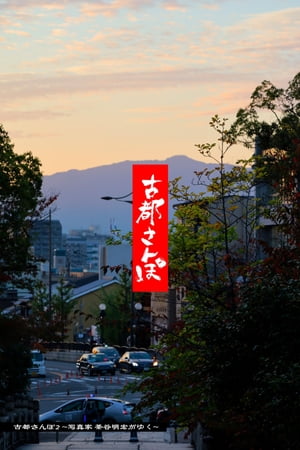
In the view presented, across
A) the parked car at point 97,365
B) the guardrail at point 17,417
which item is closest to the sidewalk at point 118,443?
the guardrail at point 17,417

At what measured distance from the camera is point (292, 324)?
14.6 metres

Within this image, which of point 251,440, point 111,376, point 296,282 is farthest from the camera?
point 111,376

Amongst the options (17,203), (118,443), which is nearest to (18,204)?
(17,203)

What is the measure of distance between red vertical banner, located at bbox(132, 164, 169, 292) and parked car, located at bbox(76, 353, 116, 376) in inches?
1608

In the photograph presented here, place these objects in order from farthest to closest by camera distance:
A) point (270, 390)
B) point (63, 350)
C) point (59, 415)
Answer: point (63, 350) → point (59, 415) → point (270, 390)

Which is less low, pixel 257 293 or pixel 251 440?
pixel 257 293

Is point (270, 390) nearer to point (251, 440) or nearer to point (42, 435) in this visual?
point (251, 440)

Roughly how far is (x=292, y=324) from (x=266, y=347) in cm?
47

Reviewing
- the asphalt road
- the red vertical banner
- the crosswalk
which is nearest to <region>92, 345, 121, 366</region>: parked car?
the asphalt road

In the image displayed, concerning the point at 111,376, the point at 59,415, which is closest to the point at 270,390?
the point at 59,415

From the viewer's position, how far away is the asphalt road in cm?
5544

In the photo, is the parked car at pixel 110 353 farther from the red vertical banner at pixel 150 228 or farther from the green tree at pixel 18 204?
the red vertical banner at pixel 150 228

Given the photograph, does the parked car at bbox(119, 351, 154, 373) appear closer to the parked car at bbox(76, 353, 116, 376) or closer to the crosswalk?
the crosswalk

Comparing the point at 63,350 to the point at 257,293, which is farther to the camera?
the point at 63,350
